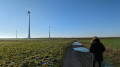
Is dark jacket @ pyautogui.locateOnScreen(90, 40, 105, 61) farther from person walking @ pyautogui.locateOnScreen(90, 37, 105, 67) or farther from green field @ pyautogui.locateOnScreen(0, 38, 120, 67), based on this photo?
green field @ pyautogui.locateOnScreen(0, 38, 120, 67)

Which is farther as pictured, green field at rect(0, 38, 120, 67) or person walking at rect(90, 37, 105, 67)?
green field at rect(0, 38, 120, 67)

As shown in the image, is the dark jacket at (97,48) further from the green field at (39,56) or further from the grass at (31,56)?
the grass at (31,56)

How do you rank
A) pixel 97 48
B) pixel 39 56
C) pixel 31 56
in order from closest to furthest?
1. pixel 97 48
2. pixel 39 56
3. pixel 31 56

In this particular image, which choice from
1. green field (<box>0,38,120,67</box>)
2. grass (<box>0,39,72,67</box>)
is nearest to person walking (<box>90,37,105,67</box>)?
green field (<box>0,38,120,67</box>)

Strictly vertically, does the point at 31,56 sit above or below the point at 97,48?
below

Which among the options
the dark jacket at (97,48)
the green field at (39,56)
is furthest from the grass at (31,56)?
the dark jacket at (97,48)

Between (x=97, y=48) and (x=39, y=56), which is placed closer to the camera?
(x=97, y=48)

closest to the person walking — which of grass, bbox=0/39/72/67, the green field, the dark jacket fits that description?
the dark jacket

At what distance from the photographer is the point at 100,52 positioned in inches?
209

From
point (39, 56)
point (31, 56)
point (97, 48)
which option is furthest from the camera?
point (31, 56)

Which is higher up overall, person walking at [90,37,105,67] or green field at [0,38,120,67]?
person walking at [90,37,105,67]

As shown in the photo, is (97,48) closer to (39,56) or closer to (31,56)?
(39,56)

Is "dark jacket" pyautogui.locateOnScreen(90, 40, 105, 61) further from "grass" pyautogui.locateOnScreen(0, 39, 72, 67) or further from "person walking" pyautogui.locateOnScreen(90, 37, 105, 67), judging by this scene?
"grass" pyautogui.locateOnScreen(0, 39, 72, 67)

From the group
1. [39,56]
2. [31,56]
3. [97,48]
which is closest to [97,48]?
[97,48]
